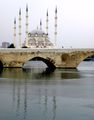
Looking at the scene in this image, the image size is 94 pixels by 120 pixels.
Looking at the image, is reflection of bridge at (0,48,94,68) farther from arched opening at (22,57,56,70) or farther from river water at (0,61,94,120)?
river water at (0,61,94,120)

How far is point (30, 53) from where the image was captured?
4391 centimetres

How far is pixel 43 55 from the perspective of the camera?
43781 mm

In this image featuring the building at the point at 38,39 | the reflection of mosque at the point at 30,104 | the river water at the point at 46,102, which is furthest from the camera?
the building at the point at 38,39

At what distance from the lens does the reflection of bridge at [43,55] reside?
43.8 meters

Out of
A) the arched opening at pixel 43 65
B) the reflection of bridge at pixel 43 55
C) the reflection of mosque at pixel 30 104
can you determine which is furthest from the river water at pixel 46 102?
the arched opening at pixel 43 65

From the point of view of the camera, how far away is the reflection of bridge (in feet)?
144

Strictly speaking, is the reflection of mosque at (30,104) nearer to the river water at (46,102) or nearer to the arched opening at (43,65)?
the river water at (46,102)

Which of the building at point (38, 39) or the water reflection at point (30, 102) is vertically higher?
the building at point (38, 39)

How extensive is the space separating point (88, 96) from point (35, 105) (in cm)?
372

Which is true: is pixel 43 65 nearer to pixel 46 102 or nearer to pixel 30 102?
pixel 46 102

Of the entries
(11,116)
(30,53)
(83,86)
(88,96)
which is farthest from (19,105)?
(30,53)

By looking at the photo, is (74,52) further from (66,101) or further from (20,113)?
(20,113)

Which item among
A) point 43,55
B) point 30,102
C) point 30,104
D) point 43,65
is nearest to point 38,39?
point 43,65

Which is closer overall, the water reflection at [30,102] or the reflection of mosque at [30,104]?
the reflection of mosque at [30,104]
